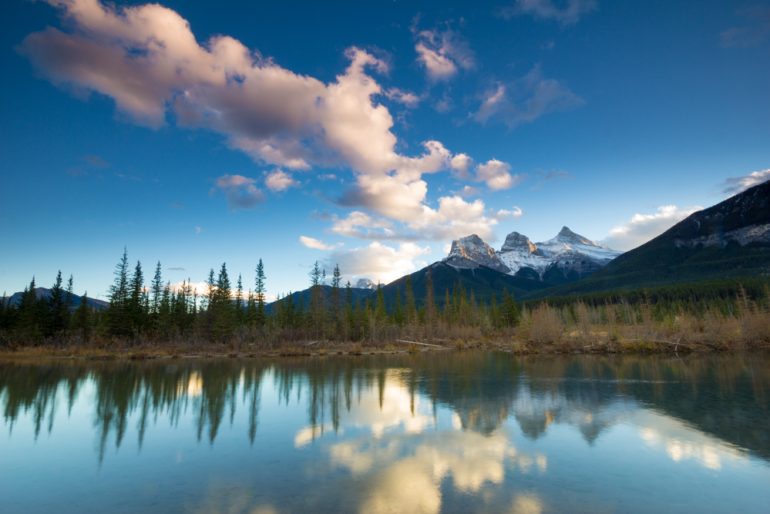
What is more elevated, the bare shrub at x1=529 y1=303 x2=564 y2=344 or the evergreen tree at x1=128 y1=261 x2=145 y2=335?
the evergreen tree at x1=128 y1=261 x2=145 y2=335

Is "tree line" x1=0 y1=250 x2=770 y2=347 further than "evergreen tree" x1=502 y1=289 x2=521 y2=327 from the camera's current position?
No

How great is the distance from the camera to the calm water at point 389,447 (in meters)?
10.2

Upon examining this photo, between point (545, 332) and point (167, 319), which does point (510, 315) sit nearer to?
point (545, 332)

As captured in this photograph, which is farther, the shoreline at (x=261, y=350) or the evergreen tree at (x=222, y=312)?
the evergreen tree at (x=222, y=312)

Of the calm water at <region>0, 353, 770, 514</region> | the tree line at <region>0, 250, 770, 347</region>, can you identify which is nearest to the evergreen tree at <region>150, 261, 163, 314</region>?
the tree line at <region>0, 250, 770, 347</region>

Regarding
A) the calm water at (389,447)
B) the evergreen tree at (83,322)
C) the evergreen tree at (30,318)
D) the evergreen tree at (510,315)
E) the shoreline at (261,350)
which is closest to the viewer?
the calm water at (389,447)

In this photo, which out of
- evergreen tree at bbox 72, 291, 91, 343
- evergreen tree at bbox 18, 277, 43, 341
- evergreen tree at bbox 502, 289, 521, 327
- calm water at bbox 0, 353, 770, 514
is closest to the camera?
calm water at bbox 0, 353, 770, 514

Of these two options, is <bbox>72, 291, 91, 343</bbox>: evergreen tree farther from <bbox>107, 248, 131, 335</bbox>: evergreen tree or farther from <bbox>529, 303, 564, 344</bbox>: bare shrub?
<bbox>529, 303, 564, 344</bbox>: bare shrub

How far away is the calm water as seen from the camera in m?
10.2

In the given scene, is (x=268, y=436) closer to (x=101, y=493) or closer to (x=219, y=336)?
(x=101, y=493)

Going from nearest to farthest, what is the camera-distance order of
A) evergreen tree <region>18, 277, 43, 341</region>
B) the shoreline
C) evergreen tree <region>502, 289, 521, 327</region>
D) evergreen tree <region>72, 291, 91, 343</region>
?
the shoreline → evergreen tree <region>18, 277, 43, 341</region> → evergreen tree <region>72, 291, 91, 343</region> → evergreen tree <region>502, 289, 521, 327</region>

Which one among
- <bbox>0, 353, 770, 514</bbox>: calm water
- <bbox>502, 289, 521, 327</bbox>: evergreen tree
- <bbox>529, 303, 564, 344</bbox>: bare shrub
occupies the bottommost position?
<bbox>0, 353, 770, 514</bbox>: calm water

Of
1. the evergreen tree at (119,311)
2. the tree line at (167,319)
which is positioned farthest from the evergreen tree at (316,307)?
the evergreen tree at (119,311)

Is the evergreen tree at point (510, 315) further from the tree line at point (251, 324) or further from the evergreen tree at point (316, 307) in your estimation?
the evergreen tree at point (316, 307)
